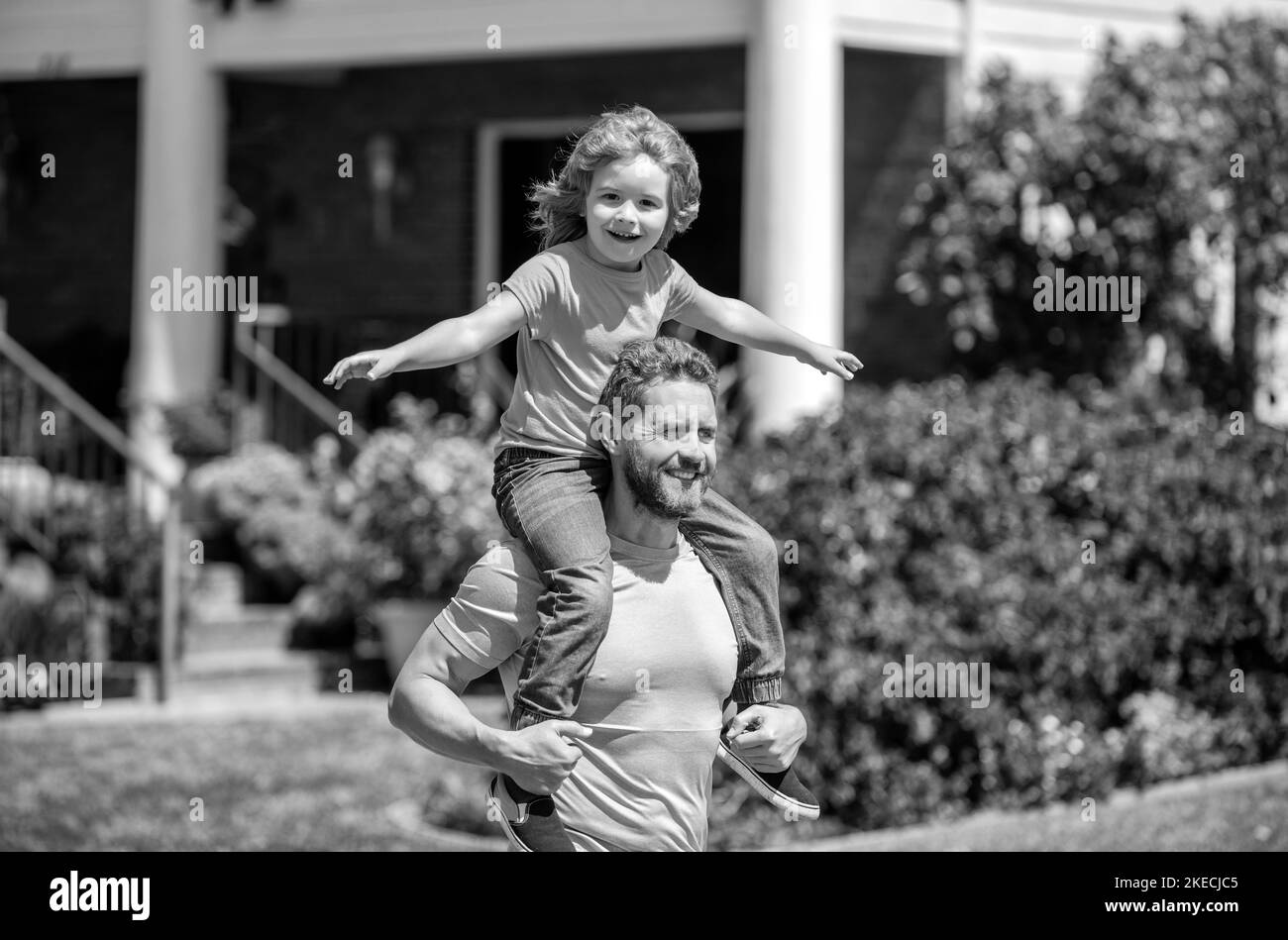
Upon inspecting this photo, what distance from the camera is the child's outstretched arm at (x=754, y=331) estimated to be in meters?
3.15

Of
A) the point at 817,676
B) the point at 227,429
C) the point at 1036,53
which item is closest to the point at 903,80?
the point at 1036,53

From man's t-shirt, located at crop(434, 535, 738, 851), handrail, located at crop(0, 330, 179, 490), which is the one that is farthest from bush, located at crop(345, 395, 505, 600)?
man's t-shirt, located at crop(434, 535, 738, 851)

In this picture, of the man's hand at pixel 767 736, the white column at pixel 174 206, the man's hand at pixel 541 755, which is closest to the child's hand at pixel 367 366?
the man's hand at pixel 541 755

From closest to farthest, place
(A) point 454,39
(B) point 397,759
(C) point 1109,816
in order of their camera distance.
Result: (C) point 1109,816, (B) point 397,759, (A) point 454,39

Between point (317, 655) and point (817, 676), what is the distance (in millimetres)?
4416

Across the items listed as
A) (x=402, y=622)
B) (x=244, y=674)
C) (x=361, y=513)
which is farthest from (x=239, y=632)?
(x=402, y=622)

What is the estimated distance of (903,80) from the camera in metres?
12.3

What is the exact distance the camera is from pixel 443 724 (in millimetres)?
2838

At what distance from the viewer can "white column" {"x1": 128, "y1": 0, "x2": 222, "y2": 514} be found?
39.2 feet

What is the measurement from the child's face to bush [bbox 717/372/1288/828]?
4.23 metres

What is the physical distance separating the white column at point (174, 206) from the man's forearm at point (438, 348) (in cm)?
948
